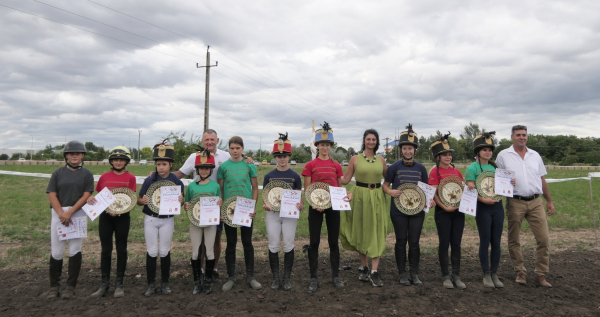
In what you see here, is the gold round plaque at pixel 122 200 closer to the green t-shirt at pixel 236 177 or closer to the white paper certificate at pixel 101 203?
the white paper certificate at pixel 101 203

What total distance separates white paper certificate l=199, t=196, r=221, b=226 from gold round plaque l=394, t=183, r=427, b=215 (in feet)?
8.11

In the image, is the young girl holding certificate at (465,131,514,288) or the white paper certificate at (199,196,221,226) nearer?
the white paper certificate at (199,196,221,226)

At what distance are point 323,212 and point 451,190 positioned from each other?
6.01ft

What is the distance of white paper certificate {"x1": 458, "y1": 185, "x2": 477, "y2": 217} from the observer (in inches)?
191

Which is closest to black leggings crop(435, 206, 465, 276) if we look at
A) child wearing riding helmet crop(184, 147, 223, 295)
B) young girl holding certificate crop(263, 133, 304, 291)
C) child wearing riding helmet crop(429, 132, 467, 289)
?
child wearing riding helmet crop(429, 132, 467, 289)

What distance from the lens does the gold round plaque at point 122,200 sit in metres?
4.55

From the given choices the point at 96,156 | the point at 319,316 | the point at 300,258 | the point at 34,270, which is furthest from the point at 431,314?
Answer: the point at 96,156

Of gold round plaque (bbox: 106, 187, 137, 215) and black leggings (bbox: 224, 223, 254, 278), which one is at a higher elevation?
gold round plaque (bbox: 106, 187, 137, 215)

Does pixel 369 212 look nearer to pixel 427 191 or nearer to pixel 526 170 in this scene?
pixel 427 191

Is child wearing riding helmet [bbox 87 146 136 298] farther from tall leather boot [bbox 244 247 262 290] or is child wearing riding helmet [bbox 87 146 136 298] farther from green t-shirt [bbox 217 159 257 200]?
tall leather boot [bbox 244 247 262 290]

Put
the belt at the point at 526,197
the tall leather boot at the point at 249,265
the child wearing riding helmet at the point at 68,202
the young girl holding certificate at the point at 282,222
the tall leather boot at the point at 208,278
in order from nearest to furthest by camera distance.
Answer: the child wearing riding helmet at the point at 68,202
the tall leather boot at the point at 208,278
the young girl holding certificate at the point at 282,222
the tall leather boot at the point at 249,265
the belt at the point at 526,197

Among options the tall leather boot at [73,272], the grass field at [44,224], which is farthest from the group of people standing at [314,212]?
the grass field at [44,224]

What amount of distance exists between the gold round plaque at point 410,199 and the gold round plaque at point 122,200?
354cm

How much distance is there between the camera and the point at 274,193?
4.83 meters
